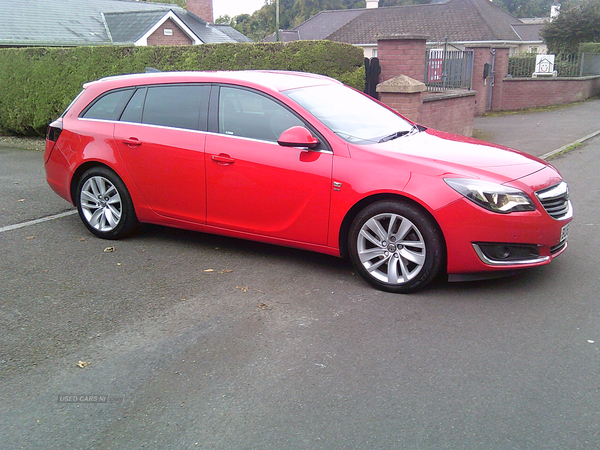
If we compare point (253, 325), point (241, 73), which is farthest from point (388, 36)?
point (253, 325)

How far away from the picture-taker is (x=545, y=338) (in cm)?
403

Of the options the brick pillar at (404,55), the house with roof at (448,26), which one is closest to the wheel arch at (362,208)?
the brick pillar at (404,55)

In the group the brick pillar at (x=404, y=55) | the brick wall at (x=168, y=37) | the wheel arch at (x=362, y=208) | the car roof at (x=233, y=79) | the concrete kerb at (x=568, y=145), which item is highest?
the brick wall at (x=168, y=37)

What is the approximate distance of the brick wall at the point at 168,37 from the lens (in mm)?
32906

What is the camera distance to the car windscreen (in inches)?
210

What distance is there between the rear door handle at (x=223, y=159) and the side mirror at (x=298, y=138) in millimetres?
611

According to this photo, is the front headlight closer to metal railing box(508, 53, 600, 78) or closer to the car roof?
the car roof

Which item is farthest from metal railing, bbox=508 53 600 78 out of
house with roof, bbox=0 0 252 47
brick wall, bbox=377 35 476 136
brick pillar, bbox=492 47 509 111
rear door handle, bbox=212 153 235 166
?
rear door handle, bbox=212 153 235 166

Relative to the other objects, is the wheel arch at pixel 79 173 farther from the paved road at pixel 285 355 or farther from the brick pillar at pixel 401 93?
the brick pillar at pixel 401 93

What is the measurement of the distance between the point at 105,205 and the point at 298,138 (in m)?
2.47

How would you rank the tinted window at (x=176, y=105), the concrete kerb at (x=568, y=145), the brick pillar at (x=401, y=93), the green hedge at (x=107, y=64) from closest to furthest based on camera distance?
the tinted window at (x=176, y=105)
the brick pillar at (x=401, y=93)
the concrete kerb at (x=568, y=145)
the green hedge at (x=107, y=64)

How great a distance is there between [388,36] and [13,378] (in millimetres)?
9878

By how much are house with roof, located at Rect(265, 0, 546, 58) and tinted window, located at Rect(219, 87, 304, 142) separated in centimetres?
4488

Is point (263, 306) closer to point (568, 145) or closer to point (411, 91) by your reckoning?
point (411, 91)
